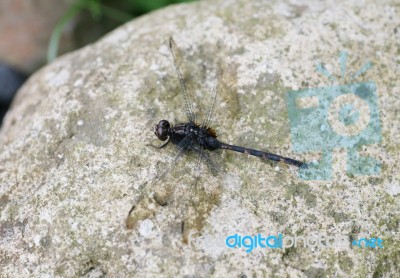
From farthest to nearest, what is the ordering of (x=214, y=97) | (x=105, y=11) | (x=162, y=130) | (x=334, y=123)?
1. (x=105, y=11)
2. (x=214, y=97)
3. (x=334, y=123)
4. (x=162, y=130)

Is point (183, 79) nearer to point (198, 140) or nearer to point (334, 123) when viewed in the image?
point (198, 140)

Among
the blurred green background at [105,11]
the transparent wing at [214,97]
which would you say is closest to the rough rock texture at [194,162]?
the transparent wing at [214,97]

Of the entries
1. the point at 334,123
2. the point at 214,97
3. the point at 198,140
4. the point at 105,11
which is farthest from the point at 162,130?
the point at 105,11

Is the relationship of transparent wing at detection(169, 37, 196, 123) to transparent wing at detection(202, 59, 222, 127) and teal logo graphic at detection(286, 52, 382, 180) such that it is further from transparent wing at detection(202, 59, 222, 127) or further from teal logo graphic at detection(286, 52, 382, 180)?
teal logo graphic at detection(286, 52, 382, 180)

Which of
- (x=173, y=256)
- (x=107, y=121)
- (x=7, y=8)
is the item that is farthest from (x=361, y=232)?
(x=7, y=8)

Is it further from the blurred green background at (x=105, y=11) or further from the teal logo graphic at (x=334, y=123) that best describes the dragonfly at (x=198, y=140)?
the blurred green background at (x=105, y=11)
